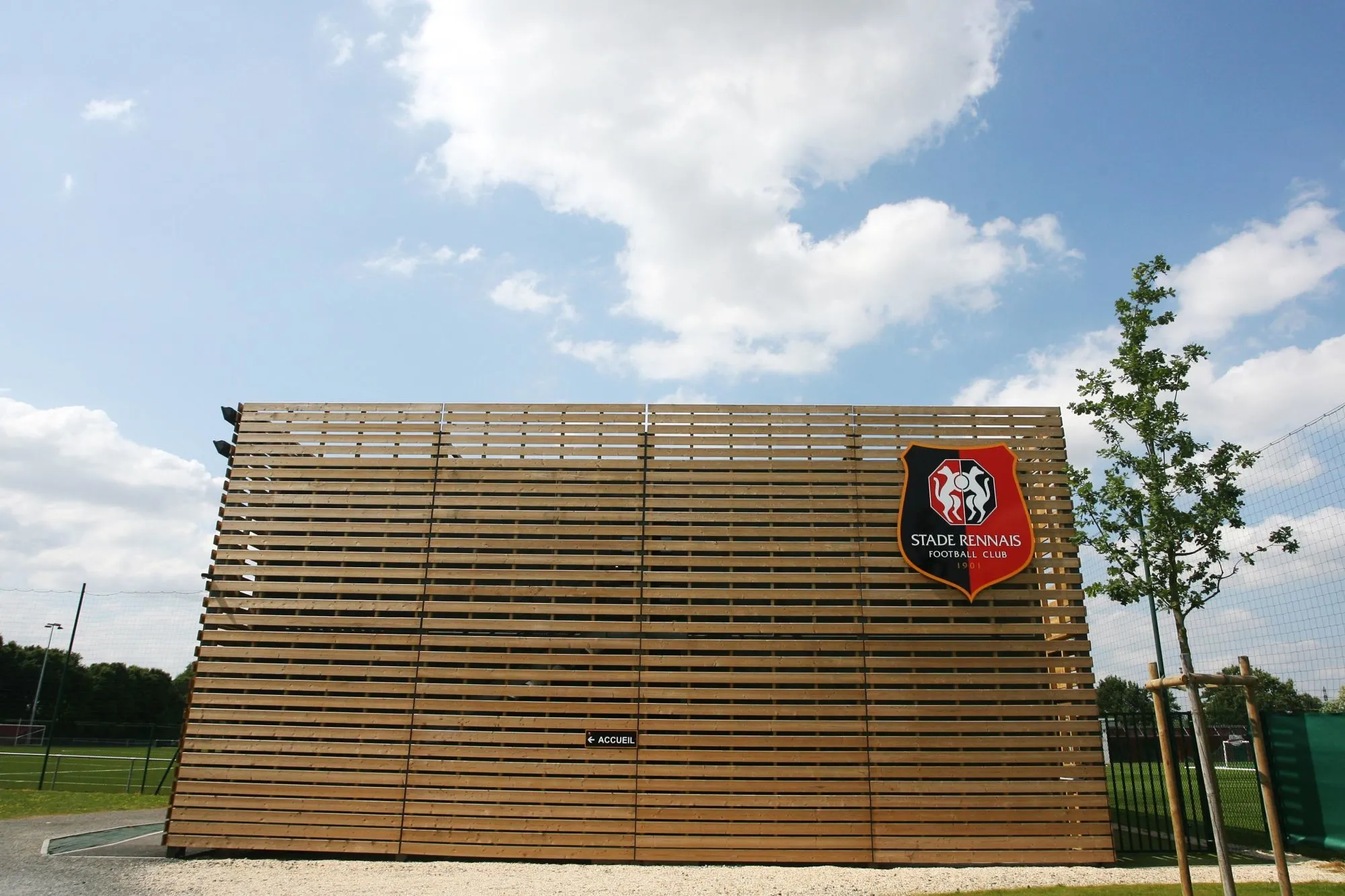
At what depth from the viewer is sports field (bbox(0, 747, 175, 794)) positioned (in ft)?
64.4

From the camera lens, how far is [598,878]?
968 cm

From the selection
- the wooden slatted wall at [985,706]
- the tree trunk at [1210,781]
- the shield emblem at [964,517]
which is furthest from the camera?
the shield emblem at [964,517]

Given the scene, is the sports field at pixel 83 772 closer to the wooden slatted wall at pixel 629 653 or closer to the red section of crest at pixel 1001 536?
the wooden slatted wall at pixel 629 653

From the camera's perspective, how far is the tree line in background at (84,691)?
50.6 meters

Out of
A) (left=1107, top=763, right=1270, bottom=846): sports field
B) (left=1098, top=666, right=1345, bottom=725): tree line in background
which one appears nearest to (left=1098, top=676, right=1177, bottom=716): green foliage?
(left=1098, top=666, right=1345, bottom=725): tree line in background

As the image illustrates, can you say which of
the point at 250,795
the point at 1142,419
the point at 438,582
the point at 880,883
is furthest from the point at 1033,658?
the point at 250,795

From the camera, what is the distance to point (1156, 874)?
9.91 m

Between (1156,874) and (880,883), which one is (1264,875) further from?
(880,883)

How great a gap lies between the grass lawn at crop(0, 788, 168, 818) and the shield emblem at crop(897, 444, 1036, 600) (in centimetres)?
1525

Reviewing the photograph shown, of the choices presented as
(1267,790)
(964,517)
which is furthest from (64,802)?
(1267,790)

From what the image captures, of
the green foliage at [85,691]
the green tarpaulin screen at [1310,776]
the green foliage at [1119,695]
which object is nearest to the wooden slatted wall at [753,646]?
the green tarpaulin screen at [1310,776]

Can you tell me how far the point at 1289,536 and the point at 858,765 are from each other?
548cm

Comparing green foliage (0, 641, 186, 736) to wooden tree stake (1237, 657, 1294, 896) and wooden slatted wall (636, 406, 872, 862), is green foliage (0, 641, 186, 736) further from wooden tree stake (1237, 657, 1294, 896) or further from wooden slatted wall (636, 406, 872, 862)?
wooden tree stake (1237, 657, 1294, 896)

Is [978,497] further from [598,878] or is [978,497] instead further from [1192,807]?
[598,878]
